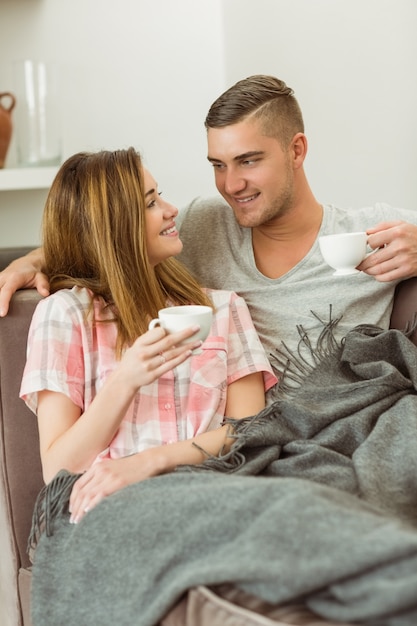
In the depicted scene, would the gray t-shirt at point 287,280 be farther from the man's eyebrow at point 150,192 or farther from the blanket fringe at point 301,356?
the man's eyebrow at point 150,192

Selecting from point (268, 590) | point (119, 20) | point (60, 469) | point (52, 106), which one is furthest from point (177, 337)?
point (119, 20)

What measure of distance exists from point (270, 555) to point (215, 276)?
0.97m

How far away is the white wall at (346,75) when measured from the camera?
2.58m

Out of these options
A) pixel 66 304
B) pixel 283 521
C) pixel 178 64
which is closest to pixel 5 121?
pixel 178 64

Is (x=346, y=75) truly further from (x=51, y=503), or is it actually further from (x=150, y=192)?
(x=51, y=503)

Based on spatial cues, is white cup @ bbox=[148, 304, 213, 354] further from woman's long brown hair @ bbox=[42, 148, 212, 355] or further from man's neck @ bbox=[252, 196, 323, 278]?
man's neck @ bbox=[252, 196, 323, 278]

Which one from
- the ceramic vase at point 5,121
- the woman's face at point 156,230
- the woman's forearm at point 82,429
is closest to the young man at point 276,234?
the woman's face at point 156,230

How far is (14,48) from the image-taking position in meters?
2.58

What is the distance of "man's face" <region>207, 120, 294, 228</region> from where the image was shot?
1.98 meters

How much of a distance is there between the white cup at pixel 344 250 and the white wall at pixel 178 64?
37.2 inches

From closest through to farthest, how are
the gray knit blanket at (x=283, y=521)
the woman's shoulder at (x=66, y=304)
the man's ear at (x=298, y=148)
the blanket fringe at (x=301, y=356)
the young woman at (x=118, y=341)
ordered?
the gray knit blanket at (x=283, y=521), the young woman at (x=118, y=341), the woman's shoulder at (x=66, y=304), the blanket fringe at (x=301, y=356), the man's ear at (x=298, y=148)

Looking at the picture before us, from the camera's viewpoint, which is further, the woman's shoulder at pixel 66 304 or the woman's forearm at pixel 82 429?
the woman's shoulder at pixel 66 304

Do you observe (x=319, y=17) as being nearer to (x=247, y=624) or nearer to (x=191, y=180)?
(x=191, y=180)

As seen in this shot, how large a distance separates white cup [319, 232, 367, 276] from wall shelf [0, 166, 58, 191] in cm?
94
